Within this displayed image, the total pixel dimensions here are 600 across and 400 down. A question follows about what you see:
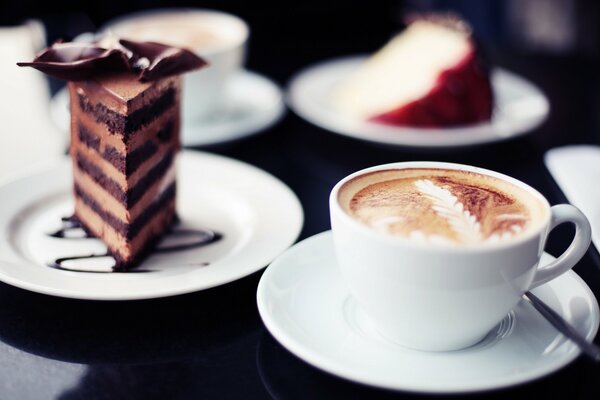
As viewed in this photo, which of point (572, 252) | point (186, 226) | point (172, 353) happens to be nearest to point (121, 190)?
point (186, 226)

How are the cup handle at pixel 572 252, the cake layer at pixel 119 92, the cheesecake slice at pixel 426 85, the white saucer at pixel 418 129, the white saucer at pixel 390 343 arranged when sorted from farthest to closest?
the cheesecake slice at pixel 426 85 < the white saucer at pixel 418 129 < the cake layer at pixel 119 92 < the cup handle at pixel 572 252 < the white saucer at pixel 390 343

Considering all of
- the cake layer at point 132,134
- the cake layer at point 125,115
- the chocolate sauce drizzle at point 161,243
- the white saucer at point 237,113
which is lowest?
the white saucer at point 237,113

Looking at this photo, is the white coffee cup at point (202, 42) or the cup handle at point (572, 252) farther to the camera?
the white coffee cup at point (202, 42)

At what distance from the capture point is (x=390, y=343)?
0.83 m

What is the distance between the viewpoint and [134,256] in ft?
3.56

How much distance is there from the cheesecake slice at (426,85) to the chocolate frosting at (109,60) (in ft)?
1.89

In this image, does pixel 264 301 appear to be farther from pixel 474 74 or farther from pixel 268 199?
pixel 474 74

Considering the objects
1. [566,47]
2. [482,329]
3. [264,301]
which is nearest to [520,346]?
[482,329]

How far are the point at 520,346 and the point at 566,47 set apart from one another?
8.78 ft

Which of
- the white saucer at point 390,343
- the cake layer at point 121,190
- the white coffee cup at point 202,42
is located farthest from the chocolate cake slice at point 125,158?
the white coffee cup at point 202,42

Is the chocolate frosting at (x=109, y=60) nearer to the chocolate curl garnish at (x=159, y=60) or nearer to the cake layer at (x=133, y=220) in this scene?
the chocolate curl garnish at (x=159, y=60)

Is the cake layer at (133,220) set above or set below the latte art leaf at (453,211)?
below

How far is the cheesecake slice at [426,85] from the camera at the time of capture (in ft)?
5.15

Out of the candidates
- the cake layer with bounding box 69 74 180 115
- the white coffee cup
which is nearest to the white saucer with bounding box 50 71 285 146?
the white coffee cup
